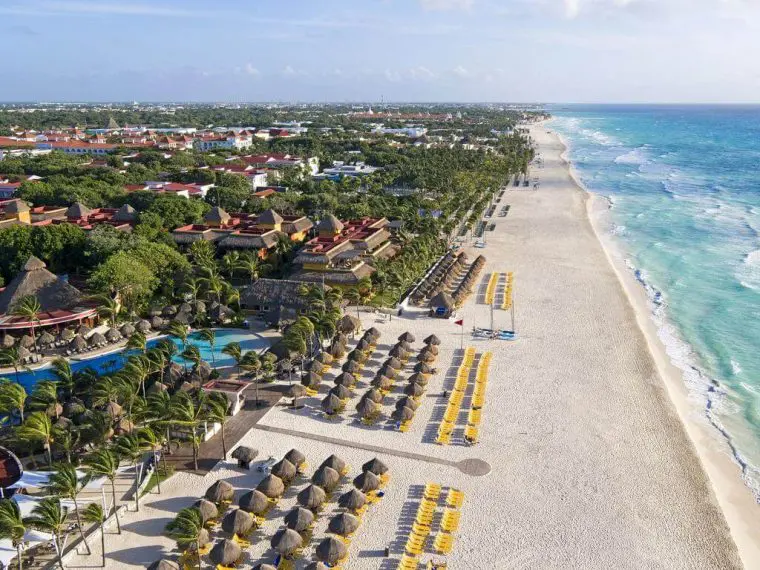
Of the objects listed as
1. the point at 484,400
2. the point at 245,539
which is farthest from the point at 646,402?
the point at 245,539

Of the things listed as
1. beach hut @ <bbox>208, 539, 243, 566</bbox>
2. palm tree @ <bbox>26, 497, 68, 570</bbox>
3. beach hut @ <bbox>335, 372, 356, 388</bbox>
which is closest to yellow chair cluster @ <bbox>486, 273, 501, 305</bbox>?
beach hut @ <bbox>335, 372, 356, 388</bbox>

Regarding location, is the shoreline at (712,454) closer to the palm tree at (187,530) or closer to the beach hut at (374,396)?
the beach hut at (374,396)

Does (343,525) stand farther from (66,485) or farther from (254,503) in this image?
(66,485)

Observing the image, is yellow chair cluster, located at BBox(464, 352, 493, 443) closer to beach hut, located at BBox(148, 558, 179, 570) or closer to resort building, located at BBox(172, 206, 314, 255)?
beach hut, located at BBox(148, 558, 179, 570)

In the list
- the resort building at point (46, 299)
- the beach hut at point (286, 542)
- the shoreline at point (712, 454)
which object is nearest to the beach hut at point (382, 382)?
the beach hut at point (286, 542)

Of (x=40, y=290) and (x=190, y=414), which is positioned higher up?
(x=40, y=290)

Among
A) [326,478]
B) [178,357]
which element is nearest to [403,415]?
[326,478]

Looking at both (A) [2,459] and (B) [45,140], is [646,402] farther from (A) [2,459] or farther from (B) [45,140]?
(B) [45,140]
